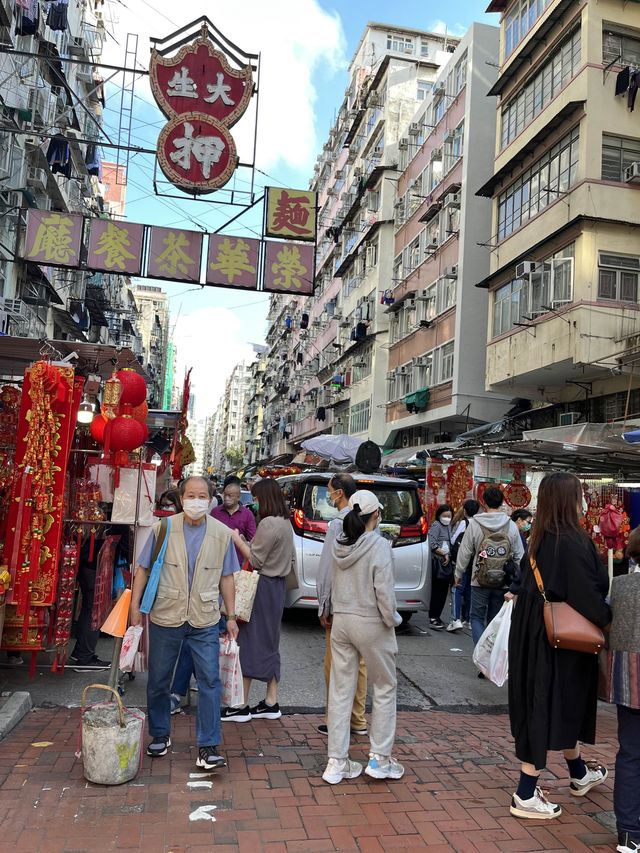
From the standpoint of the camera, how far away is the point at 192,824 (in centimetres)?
364

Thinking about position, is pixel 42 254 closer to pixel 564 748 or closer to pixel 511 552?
pixel 511 552

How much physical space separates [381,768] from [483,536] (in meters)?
3.34

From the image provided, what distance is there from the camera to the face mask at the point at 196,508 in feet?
14.8

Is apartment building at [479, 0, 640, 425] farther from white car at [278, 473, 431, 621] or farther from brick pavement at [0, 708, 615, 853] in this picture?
brick pavement at [0, 708, 615, 853]

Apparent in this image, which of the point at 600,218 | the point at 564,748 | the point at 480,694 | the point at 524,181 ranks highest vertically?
the point at 524,181

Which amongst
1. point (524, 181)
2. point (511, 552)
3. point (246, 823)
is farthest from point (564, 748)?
point (524, 181)

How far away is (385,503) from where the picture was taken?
9.22 meters

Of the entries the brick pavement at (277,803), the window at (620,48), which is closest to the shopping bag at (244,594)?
the brick pavement at (277,803)

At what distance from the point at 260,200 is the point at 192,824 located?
32.4 ft

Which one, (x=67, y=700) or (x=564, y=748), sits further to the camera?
(x=67, y=700)

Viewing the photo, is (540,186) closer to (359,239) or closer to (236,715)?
(236,715)

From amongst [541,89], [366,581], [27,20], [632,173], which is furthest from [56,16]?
[366,581]

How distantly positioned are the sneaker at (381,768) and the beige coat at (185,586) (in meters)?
1.30

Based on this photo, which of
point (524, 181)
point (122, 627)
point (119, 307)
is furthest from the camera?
point (119, 307)
